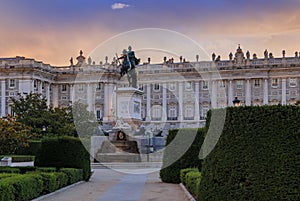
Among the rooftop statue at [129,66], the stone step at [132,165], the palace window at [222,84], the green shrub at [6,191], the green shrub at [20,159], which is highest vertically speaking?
the palace window at [222,84]

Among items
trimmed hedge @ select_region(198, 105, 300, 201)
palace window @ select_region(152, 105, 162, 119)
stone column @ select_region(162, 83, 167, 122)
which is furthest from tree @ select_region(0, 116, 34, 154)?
stone column @ select_region(162, 83, 167, 122)

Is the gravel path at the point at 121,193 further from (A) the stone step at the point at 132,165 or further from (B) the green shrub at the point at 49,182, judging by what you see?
(A) the stone step at the point at 132,165

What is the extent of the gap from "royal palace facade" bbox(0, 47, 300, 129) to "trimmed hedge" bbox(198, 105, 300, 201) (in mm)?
68130

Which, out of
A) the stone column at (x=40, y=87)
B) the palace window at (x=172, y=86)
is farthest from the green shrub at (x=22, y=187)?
the palace window at (x=172, y=86)

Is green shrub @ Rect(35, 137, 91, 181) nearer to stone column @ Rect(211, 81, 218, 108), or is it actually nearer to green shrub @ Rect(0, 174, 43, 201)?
green shrub @ Rect(0, 174, 43, 201)

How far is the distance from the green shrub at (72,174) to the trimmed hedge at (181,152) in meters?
3.02

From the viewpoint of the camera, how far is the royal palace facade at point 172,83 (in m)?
78.1

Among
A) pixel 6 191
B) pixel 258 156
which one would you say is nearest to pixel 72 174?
pixel 6 191

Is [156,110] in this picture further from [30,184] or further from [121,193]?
[30,184]

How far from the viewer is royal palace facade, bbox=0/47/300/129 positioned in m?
78.1

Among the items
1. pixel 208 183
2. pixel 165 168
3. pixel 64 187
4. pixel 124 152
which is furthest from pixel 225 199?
pixel 124 152

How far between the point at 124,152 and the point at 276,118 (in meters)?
22.1

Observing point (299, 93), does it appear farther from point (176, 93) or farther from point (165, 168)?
point (165, 168)

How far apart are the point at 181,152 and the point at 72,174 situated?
3828 millimetres
